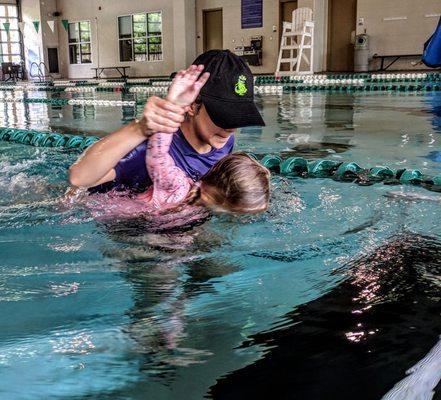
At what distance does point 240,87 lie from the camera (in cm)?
236

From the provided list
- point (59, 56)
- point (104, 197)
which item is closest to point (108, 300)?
point (104, 197)

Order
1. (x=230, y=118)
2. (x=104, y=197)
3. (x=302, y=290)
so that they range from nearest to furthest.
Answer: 1. (x=302, y=290)
2. (x=230, y=118)
3. (x=104, y=197)

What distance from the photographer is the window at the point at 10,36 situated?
28844mm

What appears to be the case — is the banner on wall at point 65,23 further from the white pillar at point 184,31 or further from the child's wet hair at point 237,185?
the child's wet hair at point 237,185

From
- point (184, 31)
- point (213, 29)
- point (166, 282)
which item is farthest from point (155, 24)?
point (166, 282)

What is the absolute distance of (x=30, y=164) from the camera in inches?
168

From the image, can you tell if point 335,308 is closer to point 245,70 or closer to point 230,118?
point 230,118

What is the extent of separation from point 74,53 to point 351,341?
28.6 meters

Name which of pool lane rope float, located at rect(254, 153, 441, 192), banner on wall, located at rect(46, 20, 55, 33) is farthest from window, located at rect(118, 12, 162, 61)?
pool lane rope float, located at rect(254, 153, 441, 192)

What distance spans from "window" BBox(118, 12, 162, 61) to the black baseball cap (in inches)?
900

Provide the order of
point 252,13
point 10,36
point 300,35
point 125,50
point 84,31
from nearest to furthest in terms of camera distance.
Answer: point 300,35
point 252,13
point 125,50
point 84,31
point 10,36

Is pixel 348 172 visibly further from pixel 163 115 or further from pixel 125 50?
pixel 125 50

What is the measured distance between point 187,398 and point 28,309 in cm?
73

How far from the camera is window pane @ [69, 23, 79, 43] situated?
27.4 m
